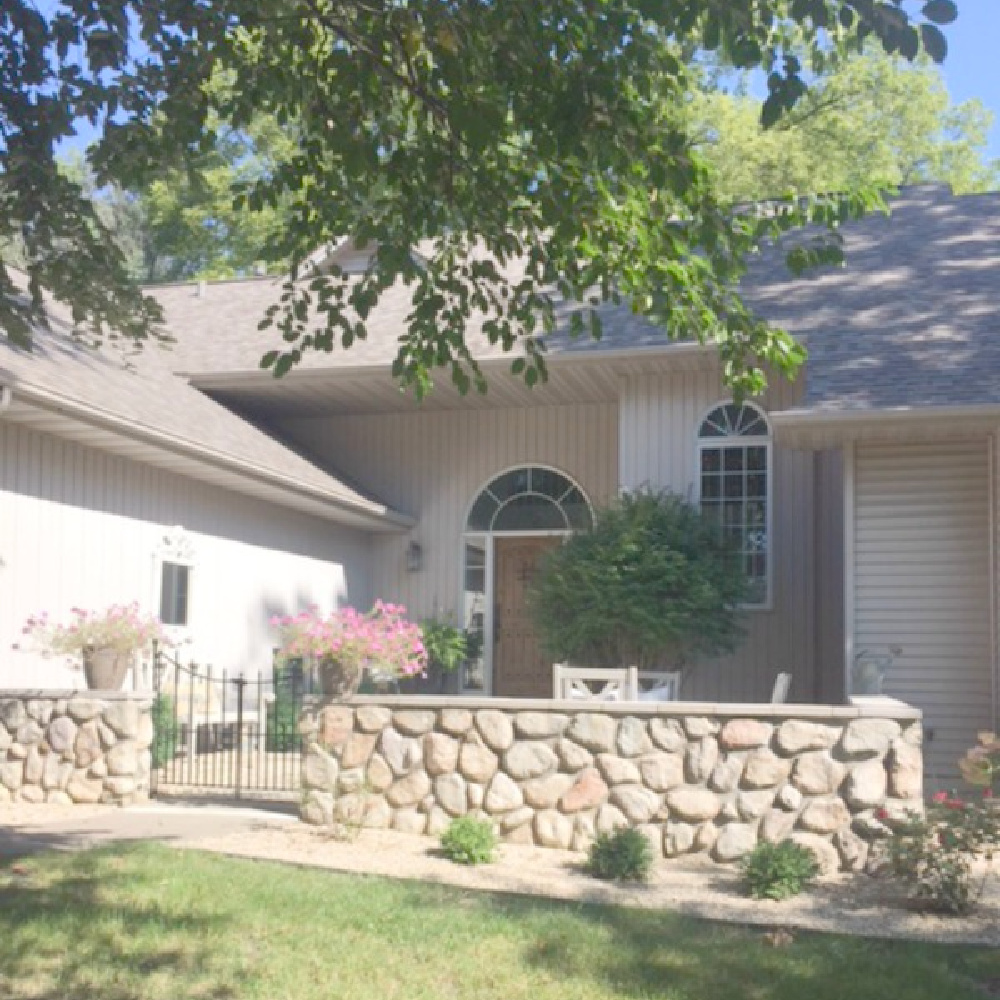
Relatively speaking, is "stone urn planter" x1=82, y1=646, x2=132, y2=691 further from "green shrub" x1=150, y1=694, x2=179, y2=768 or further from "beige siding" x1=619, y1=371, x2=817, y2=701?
"beige siding" x1=619, y1=371, x2=817, y2=701

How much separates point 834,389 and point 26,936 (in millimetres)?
7911

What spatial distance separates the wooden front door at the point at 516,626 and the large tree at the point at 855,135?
12567 mm

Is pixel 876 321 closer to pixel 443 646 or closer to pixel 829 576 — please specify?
pixel 829 576

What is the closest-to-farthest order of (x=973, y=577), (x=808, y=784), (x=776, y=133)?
(x=808, y=784) → (x=973, y=577) → (x=776, y=133)

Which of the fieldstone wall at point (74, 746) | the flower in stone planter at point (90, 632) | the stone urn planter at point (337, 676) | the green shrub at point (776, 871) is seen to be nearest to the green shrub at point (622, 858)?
the green shrub at point (776, 871)

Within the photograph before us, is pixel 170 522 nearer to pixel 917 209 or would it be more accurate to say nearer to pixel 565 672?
pixel 565 672

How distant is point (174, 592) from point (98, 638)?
117 inches

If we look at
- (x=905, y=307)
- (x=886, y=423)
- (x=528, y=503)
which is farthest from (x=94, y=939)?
(x=528, y=503)

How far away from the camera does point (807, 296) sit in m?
14.4

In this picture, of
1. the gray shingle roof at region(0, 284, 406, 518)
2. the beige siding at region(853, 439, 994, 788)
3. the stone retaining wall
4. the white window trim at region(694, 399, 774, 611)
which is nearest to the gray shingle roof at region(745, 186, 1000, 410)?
the beige siding at region(853, 439, 994, 788)

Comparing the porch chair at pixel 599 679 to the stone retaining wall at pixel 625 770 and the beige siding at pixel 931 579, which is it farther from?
the beige siding at pixel 931 579

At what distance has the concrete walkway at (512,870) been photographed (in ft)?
21.9

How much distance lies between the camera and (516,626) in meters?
17.3

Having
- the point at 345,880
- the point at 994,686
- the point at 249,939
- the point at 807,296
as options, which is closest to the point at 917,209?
the point at 807,296
